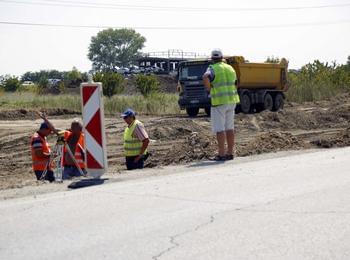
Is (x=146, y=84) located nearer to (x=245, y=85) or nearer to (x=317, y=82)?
(x=317, y=82)

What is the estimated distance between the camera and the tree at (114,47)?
153 metres

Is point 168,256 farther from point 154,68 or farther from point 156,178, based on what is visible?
point 154,68

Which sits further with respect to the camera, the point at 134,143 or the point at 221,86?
the point at 134,143

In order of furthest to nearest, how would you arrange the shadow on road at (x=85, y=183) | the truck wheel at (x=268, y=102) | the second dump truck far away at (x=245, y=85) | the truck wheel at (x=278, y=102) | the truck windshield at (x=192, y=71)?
the truck wheel at (x=278, y=102)
the truck wheel at (x=268, y=102)
the second dump truck far away at (x=245, y=85)
the truck windshield at (x=192, y=71)
the shadow on road at (x=85, y=183)

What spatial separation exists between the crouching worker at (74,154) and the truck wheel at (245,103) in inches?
797

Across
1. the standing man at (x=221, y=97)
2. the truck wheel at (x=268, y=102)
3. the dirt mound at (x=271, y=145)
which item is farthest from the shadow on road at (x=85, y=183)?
the truck wheel at (x=268, y=102)

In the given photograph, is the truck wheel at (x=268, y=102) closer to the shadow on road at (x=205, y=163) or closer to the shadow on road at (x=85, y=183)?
the shadow on road at (x=205, y=163)

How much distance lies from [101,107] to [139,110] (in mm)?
26809

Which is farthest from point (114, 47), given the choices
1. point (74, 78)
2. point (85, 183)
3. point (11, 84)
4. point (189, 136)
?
point (85, 183)

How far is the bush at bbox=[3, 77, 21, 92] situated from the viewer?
74875 millimetres


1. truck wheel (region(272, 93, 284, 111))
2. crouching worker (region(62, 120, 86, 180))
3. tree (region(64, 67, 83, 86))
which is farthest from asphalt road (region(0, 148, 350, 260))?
tree (region(64, 67, 83, 86))

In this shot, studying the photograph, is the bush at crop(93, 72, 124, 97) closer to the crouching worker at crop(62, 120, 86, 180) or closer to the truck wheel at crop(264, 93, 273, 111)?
the truck wheel at crop(264, 93, 273, 111)

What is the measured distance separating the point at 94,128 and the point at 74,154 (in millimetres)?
2341

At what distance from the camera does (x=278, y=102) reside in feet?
121
